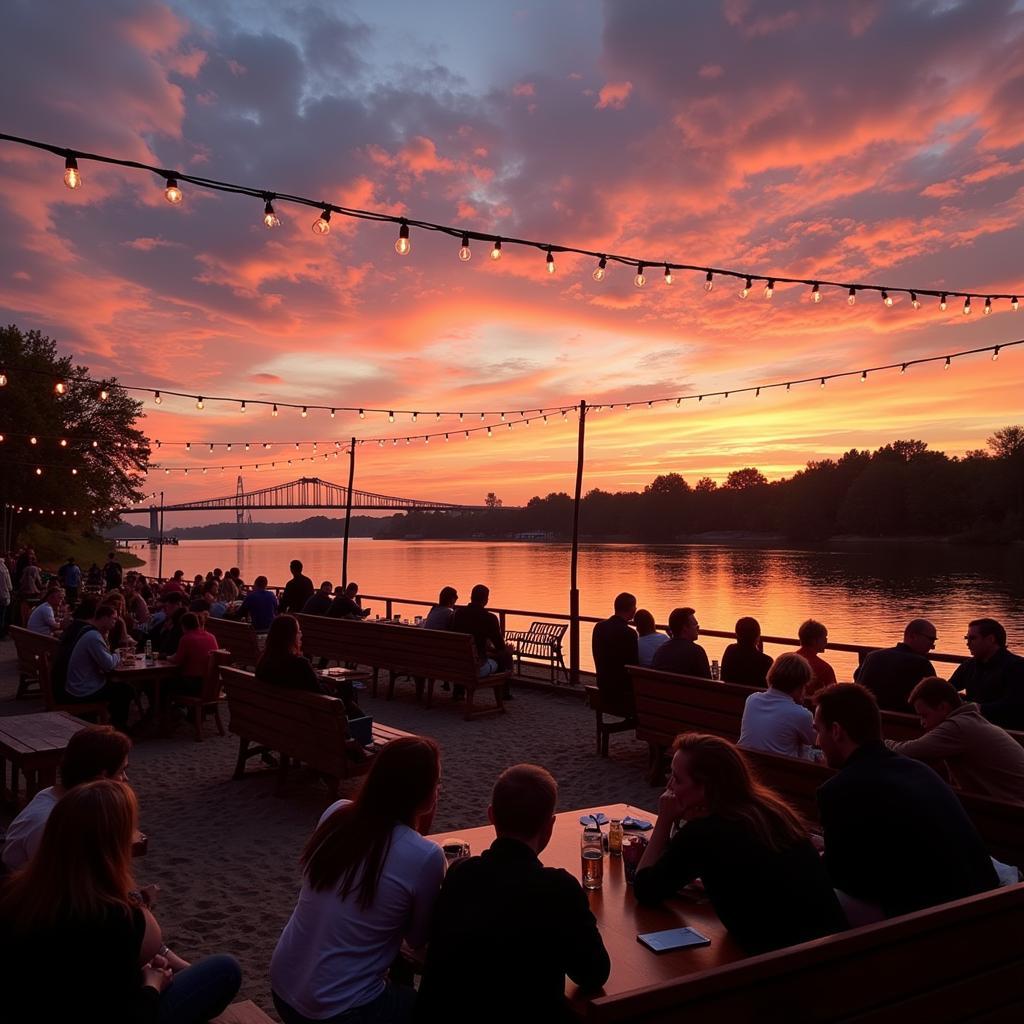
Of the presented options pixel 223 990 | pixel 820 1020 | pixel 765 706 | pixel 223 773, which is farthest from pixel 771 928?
pixel 223 773

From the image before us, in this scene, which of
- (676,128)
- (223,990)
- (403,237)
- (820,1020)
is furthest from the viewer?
(676,128)

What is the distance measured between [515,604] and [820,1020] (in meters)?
41.8

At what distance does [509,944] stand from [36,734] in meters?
4.93

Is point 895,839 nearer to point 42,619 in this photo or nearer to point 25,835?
point 25,835

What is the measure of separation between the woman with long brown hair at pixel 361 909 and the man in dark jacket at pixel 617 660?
5.55 meters

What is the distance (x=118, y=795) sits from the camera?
2.33 m

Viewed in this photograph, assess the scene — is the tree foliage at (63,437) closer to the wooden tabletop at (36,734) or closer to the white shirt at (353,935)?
the wooden tabletop at (36,734)

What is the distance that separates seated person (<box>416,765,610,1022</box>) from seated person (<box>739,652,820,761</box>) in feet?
9.55

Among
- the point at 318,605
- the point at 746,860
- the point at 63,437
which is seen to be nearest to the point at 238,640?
the point at 318,605

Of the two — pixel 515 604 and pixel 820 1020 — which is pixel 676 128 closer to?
pixel 820 1020

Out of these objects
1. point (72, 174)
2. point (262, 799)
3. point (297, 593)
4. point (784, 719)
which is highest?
point (72, 174)

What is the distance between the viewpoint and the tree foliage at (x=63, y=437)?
3834 cm

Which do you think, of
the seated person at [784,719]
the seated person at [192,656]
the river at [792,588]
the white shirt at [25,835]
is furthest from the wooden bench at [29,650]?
the river at [792,588]

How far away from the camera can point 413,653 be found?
10062 mm
